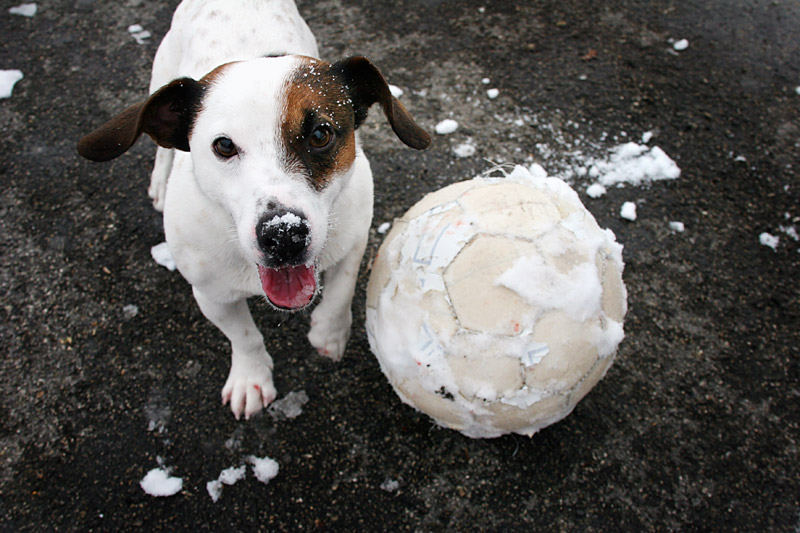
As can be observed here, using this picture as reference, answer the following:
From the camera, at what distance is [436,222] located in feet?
8.07

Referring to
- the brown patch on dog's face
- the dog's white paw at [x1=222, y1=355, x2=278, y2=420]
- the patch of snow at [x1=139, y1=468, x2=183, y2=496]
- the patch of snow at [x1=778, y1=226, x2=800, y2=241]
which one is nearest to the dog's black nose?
the brown patch on dog's face

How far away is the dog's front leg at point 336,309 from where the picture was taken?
8.90ft

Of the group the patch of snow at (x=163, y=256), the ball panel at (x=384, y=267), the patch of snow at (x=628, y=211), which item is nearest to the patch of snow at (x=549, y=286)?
the ball panel at (x=384, y=267)

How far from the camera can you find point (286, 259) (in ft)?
6.54

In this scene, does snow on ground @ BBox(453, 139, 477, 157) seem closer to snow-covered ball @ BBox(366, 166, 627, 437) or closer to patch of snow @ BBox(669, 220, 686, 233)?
patch of snow @ BBox(669, 220, 686, 233)

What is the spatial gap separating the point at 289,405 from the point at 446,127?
2.23m

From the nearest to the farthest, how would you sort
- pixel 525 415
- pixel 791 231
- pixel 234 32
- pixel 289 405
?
pixel 525 415 < pixel 234 32 < pixel 289 405 < pixel 791 231

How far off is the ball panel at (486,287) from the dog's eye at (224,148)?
89 cm

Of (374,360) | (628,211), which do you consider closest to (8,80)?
(374,360)

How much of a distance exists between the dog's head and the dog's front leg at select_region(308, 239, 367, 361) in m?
0.44

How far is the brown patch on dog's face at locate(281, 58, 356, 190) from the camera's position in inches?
78.1

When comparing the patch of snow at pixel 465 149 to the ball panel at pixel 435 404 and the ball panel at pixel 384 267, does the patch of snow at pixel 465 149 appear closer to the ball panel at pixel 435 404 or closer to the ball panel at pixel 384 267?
the ball panel at pixel 384 267

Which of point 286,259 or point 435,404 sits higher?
point 286,259

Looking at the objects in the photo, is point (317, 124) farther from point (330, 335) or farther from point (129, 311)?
point (129, 311)
